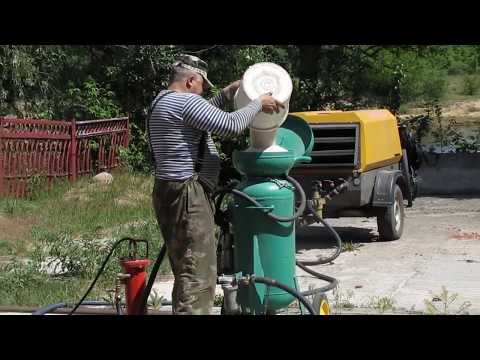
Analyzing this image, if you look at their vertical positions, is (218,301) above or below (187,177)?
below

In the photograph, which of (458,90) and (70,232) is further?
(458,90)

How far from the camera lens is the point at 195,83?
5371 millimetres

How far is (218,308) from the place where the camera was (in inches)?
287

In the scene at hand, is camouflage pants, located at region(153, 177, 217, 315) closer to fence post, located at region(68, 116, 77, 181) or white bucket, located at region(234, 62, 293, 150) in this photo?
white bucket, located at region(234, 62, 293, 150)

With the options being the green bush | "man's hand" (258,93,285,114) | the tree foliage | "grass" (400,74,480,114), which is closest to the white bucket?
"man's hand" (258,93,285,114)

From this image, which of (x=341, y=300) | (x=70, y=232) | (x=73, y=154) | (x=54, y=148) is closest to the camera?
(x=341, y=300)

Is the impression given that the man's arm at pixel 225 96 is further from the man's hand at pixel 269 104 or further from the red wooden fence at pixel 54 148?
the red wooden fence at pixel 54 148

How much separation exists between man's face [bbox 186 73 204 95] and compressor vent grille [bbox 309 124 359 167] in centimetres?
504

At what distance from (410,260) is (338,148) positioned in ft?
5.23

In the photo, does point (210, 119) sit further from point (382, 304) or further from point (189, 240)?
point (382, 304)

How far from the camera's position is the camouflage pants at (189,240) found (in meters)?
5.24

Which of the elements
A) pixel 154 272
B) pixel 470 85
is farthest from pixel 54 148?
pixel 470 85

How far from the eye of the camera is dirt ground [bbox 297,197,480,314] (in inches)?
308
